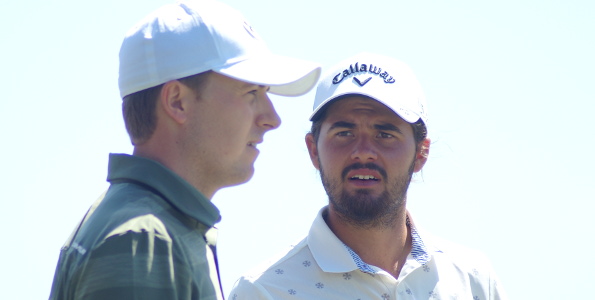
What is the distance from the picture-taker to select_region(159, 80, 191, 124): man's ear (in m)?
2.97

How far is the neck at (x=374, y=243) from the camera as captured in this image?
4.76 m

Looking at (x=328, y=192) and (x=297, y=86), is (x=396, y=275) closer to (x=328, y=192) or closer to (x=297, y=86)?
(x=328, y=192)

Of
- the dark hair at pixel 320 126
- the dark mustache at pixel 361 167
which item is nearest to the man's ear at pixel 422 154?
the dark hair at pixel 320 126

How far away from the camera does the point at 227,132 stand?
117 inches

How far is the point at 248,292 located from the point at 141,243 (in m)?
1.98

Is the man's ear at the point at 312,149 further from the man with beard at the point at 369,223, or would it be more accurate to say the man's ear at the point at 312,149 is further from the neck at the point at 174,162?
the neck at the point at 174,162

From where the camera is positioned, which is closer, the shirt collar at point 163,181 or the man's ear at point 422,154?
the shirt collar at point 163,181

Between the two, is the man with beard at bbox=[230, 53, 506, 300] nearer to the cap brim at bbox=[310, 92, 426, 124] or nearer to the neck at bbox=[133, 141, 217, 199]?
the cap brim at bbox=[310, 92, 426, 124]

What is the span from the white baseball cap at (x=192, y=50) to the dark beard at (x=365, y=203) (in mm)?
1689

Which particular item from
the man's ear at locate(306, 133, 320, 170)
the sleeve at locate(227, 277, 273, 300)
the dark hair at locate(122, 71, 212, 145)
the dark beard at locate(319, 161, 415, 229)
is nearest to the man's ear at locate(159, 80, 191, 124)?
the dark hair at locate(122, 71, 212, 145)

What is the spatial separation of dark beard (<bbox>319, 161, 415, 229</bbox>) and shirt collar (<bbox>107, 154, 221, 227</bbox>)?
190cm

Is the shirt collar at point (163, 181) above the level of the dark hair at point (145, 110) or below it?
below

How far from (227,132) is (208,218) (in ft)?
0.88

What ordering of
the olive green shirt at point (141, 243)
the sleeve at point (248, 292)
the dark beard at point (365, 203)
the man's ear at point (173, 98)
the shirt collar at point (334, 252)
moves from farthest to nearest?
the dark beard at point (365, 203), the shirt collar at point (334, 252), the sleeve at point (248, 292), the man's ear at point (173, 98), the olive green shirt at point (141, 243)
